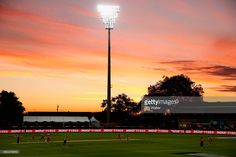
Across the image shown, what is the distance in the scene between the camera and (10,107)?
153 m

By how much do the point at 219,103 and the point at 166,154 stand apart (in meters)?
98.5

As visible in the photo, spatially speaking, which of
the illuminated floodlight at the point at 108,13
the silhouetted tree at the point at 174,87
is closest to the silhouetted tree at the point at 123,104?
the silhouetted tree at the point at 174,87

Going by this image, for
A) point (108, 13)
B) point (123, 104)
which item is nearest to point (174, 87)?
point (123, 104)

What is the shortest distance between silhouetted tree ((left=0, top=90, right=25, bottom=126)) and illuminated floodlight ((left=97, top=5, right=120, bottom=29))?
73993 mm

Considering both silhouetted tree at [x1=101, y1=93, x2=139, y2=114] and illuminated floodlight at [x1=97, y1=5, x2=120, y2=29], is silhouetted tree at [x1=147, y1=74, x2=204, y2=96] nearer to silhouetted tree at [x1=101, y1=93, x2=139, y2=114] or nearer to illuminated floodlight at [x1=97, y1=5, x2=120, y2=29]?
silhouetted tree at [x1=101, y1=93, x2=139, y2=114]

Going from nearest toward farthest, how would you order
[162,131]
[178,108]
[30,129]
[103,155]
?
[103,155]
[30,129]
[162,131]
[178,108]

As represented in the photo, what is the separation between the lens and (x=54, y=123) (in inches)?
4540

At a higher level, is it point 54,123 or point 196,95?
point 196,95

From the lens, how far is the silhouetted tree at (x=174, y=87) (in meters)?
157

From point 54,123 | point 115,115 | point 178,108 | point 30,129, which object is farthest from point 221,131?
point 115,115

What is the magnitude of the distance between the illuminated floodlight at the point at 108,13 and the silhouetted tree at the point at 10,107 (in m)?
74.0

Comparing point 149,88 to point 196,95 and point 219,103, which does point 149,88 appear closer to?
point 196,95

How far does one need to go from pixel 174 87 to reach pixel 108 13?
7841 cm

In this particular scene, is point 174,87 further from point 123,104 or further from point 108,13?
point 108,13
